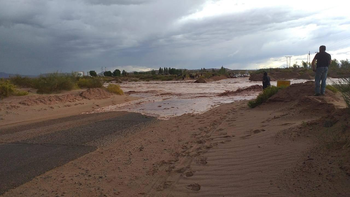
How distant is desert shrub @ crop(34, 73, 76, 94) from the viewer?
26.6 m

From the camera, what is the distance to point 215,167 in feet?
19.8

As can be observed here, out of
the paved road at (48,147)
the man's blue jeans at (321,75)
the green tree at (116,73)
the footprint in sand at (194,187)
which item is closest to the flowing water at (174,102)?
the paved road at (48,147)

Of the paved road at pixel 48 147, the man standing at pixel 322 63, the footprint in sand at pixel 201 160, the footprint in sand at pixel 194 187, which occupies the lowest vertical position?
the paved road at pixel 48 147

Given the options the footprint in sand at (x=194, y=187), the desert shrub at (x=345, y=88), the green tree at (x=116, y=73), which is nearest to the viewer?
the footprint in sand at (x=194, y=187)

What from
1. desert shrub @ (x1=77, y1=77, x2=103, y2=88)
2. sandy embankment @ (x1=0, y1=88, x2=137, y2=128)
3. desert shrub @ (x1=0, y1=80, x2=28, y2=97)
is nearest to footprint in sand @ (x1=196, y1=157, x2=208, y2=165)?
sandy embankment @ (x1=0, y1=88, x2=137, y2=128)

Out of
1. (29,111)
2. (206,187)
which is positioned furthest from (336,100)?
(29,111)

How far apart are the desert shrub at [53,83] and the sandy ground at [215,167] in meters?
19.5

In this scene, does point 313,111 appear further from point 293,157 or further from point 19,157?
point 19,157

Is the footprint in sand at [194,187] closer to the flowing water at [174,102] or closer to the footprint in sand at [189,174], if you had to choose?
the footprint in sand at [189,174]

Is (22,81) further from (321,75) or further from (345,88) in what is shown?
(345,88)

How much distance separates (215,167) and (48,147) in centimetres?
546

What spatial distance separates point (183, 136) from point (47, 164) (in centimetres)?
419

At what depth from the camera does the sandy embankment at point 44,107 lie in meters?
15.8

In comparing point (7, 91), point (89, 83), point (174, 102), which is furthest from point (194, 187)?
point (89, 83)
